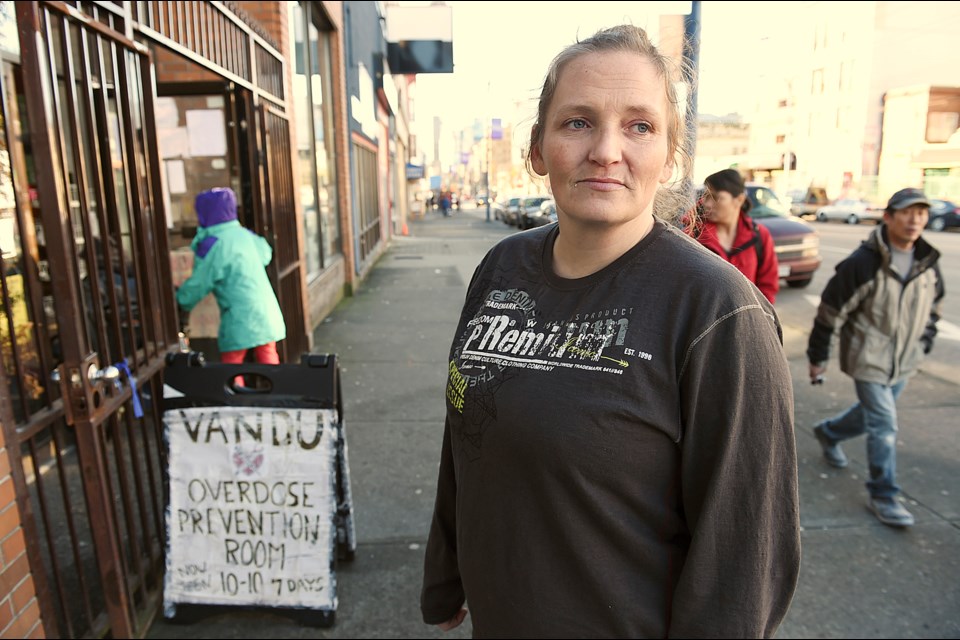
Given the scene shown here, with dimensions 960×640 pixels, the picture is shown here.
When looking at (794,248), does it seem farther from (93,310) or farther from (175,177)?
(93,310)

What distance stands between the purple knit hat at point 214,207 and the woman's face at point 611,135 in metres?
3.32

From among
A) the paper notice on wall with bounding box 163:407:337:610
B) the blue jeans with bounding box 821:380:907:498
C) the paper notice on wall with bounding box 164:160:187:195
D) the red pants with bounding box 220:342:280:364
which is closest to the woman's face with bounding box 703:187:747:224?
the blue jeans with bounding box 821:380:907:498

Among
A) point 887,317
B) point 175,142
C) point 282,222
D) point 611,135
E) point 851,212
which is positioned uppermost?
point 175,142

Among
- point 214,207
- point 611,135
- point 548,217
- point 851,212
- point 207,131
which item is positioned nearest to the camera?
point 611,135

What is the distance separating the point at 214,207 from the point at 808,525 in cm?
387

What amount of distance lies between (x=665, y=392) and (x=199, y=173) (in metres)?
6.01

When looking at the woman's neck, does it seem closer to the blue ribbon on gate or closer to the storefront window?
the blue ribbon on gate

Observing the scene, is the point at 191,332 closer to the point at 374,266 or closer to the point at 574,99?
the point at 574,99

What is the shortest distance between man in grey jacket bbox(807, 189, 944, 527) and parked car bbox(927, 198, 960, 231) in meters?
26.1

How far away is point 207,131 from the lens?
18.1ft

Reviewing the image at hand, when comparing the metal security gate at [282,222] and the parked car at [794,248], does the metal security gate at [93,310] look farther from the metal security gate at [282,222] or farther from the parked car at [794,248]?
the parked car at [794,248]

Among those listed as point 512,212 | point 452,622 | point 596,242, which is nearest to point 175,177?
point 452,622

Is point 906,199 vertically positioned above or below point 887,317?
above

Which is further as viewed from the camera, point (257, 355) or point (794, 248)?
point (794, 248)
